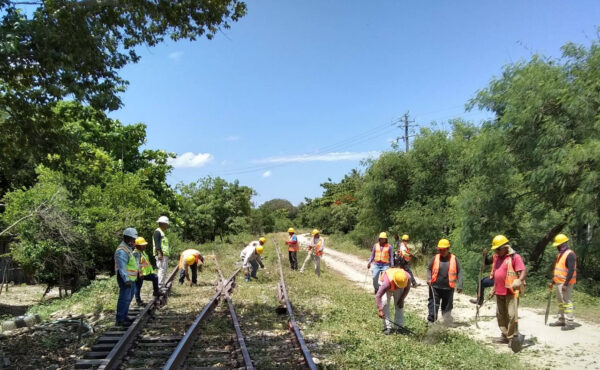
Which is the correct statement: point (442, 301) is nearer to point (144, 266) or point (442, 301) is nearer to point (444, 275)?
point (444, 275)

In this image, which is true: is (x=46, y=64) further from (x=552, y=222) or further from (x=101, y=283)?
(x=552, y=222)

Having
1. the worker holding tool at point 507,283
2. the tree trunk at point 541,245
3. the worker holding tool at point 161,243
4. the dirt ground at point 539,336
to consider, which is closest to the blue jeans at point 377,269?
the dirt ground at point 539,336

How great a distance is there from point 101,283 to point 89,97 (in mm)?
7642

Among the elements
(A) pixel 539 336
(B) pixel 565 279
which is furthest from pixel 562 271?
(A) pixel 539 336

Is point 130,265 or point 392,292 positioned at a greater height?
point 130,265

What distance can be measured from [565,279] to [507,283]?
5.56 feet

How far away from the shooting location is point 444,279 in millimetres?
8289

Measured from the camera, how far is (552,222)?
538 inches

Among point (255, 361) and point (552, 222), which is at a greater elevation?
point (552, 222)

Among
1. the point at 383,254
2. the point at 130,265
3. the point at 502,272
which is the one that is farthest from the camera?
the point at 383,254

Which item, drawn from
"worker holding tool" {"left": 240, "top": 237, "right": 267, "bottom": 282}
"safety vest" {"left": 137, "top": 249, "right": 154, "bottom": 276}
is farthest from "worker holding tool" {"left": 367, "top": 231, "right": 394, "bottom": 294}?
"safety vest" {"left": 137, "top": 249, "right": 154, "bottom": 276}

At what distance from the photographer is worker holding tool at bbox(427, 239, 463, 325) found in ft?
27.0

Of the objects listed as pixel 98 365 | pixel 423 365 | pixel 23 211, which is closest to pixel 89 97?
pixel 98 365

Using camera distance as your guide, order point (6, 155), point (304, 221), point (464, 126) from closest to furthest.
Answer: point (6, 155) → point (464, 126) → point (304, 221)
